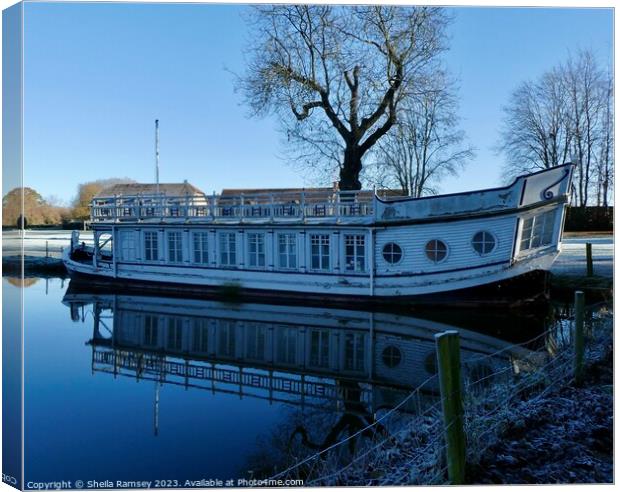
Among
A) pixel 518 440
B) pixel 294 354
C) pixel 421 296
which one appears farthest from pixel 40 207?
pixel 421 296

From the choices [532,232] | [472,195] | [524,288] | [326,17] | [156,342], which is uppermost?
[326,17]

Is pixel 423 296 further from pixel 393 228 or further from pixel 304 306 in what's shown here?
pixel 304 306

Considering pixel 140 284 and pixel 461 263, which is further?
pixel 140 284

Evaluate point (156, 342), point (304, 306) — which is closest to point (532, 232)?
point (304, 306)

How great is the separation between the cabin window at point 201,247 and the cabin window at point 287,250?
2.14 metres

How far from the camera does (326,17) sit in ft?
22.1

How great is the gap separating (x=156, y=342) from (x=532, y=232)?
7125 mm

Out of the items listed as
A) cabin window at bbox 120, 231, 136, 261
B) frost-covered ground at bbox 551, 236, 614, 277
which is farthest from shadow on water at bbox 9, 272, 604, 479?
cabin window at bbox 120, 231, 136, 261

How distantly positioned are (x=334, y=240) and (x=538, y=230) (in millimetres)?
4063

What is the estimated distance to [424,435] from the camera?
191 inches

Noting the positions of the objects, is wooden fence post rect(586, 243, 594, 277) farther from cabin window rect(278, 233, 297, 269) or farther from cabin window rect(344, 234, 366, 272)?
cabin window rect(278, 233, 297, 269)

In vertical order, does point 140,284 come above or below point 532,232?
below

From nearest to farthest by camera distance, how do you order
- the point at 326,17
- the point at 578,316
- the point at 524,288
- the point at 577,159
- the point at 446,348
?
the point at 446,348 < the point at 578,316 < the point at 326,17 < the point at 577,159 < the point at 524,288

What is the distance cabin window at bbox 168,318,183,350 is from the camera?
890cm
